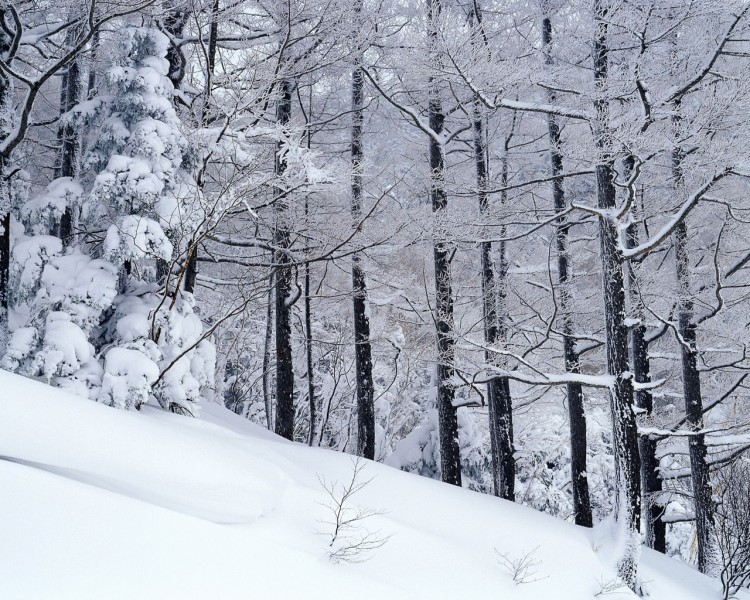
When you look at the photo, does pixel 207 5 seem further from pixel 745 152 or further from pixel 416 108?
pixel 745 152

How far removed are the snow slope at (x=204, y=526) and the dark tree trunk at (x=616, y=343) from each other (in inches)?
25.0

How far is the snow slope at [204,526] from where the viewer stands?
266cm

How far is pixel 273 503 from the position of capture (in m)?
4.18

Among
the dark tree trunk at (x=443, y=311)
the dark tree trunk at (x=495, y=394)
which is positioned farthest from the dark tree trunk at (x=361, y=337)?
the dark tree trunk at (x=495, y=394)

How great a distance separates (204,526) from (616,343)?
17.8ft

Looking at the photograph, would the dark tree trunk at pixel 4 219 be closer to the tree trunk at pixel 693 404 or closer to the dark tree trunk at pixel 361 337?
the dark tree trunk at pixel 361 337

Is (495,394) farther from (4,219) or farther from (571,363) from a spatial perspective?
(4,219)

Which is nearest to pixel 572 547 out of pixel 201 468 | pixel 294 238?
pixel 201 468

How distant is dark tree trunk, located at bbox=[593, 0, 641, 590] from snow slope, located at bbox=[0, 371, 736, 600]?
64 centimetres

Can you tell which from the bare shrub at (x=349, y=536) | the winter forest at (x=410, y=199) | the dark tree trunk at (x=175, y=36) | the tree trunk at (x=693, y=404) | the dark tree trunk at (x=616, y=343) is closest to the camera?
the bare shrub at (x=349, y=536)

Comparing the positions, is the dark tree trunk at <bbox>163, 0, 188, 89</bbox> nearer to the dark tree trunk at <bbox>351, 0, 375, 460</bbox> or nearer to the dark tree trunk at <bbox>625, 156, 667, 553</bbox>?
the dark tree trunk at <bbox>351, 0, 375, 460</bbox>

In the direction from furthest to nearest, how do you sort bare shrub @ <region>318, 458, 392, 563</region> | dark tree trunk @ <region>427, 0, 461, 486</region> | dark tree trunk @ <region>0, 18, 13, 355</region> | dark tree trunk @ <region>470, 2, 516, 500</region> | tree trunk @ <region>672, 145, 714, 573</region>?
dark tree trunk @ <region>470, 2, 516, 500</region> → dark tree trunk @ <region>427, 0, 461, 486</region> → tree trunk @ <region>672, 145, 714, 573</region> → dark tree trunk @ <region>0, 18, 13, 355</region> → bare shrub @ <region>318, 458, 392, 563</region>

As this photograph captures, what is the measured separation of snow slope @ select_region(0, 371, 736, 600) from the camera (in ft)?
8.73

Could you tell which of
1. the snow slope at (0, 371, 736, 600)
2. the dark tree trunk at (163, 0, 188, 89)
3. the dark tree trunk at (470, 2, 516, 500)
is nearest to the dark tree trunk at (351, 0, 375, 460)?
the dark tree trunk at (470, 2, 516, 500)
